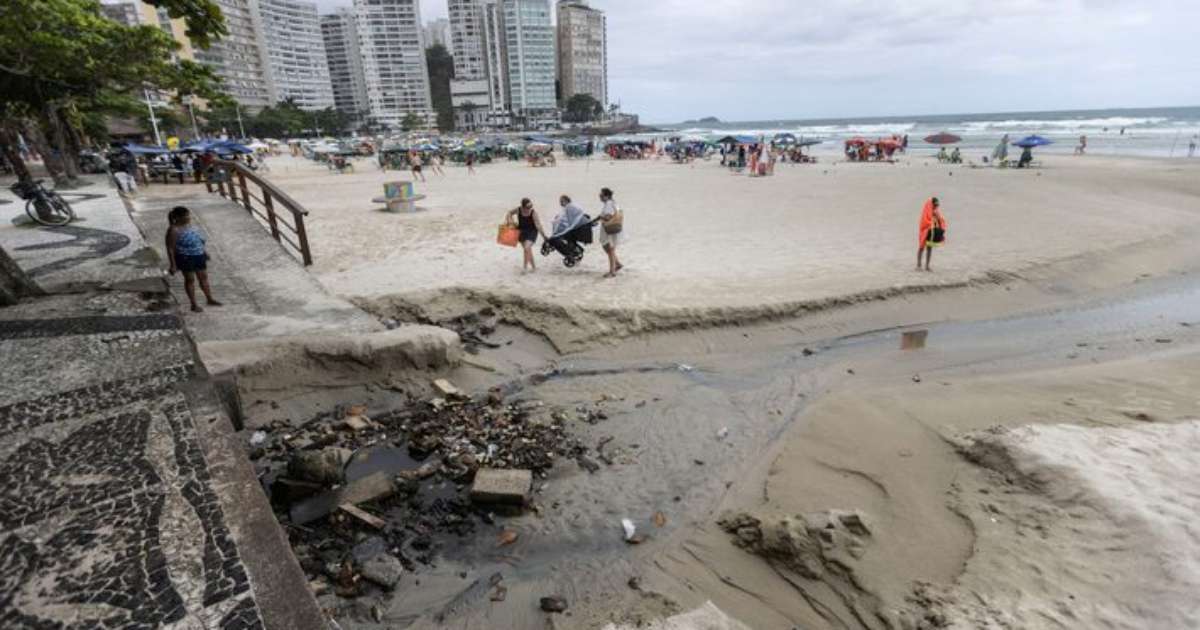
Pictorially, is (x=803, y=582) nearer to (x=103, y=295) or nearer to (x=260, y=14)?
(x=103, y=295)

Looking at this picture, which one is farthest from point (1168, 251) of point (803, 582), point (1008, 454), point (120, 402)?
point (120, 402)

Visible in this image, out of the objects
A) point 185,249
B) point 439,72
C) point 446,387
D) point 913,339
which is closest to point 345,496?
point 446,387

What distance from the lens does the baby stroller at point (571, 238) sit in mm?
9531

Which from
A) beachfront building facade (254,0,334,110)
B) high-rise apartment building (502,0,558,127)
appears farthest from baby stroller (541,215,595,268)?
beachfront building facade (254,0,334,110)

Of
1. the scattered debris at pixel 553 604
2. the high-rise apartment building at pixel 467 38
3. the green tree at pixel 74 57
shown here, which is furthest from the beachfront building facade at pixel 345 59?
the scattered debris at pixel 553 604

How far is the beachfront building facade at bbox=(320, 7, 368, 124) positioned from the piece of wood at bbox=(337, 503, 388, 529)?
159 m

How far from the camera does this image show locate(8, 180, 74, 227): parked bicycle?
32.8 feet

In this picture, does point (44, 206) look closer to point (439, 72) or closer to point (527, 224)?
point (527, 224)

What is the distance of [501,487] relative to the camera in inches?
166

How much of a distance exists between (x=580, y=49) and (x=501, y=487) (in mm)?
157745

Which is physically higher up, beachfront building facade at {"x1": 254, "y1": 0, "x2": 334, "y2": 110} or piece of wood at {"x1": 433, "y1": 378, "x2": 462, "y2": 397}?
beachfront building facade at {"x1": 254, "y1": 0, "x2": 334, "y2": 110}

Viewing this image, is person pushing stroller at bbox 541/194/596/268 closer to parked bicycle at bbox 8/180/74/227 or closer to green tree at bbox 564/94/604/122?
parked bicycle at bbox 8/180/74/227

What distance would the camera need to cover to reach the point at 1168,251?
1144cm

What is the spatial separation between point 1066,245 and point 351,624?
13701 mm
